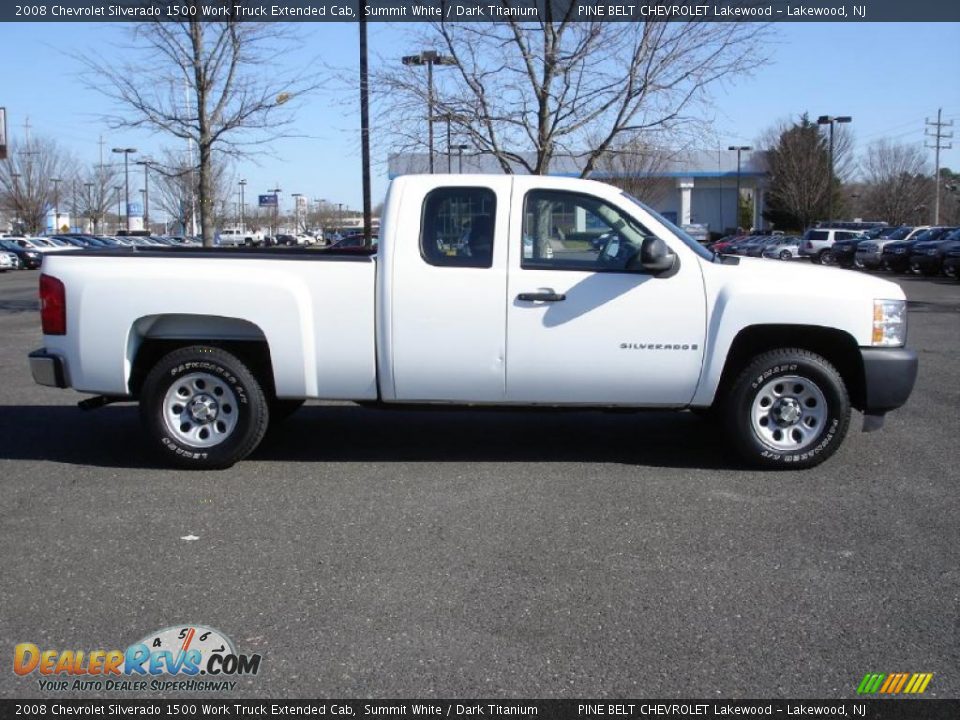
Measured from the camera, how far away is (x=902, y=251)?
3394 centimetres

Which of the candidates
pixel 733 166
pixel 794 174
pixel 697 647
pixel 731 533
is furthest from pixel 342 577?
pixel 733 166

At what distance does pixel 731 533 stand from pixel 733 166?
8095cm

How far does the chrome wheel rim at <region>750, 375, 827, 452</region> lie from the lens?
21.4 ft

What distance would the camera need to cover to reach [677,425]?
8.20 m

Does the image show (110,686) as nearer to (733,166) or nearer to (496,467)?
(496,467)

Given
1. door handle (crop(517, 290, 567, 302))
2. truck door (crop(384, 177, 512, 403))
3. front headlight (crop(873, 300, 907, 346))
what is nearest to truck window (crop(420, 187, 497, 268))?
truck door (crop(384, 177, 512, 403))

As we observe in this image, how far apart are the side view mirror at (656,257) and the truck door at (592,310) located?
0.32ft

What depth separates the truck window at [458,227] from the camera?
6461mm

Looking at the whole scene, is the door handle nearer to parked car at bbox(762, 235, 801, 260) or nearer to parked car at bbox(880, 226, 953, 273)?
parked car at bbox(880, 226, 953, 273)

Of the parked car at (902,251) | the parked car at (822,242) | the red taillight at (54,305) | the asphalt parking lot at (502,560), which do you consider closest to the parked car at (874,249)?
the parked car at (902,251)

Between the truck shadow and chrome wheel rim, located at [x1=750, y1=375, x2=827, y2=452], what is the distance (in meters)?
0.40

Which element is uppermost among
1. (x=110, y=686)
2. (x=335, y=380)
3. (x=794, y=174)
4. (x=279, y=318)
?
(x=794, y=174)
